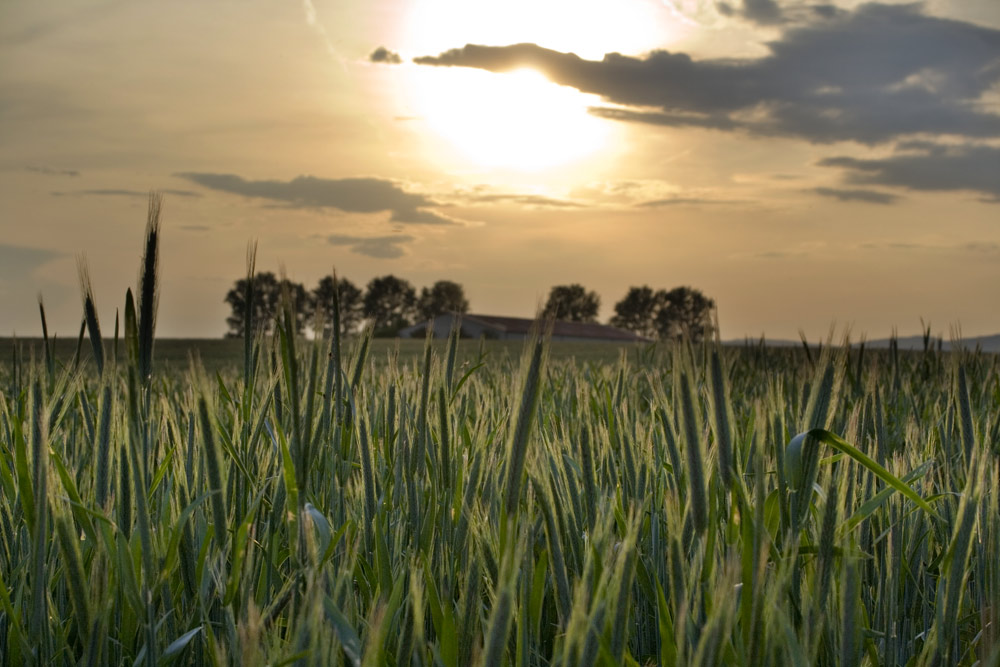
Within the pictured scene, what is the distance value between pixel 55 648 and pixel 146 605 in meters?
0.29

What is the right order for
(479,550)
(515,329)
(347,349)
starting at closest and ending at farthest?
1. (479,550)
2. (347,349)
3. (515,329)

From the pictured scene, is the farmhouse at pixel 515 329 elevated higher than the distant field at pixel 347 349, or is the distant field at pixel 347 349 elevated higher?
the farmhouse at pixel 515 329

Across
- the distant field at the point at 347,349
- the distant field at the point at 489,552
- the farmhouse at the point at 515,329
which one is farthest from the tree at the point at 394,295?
the distant field at the point at 489,552

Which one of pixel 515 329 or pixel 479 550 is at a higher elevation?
pixel 515 329

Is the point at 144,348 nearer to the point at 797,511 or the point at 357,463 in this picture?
the point at 357,463

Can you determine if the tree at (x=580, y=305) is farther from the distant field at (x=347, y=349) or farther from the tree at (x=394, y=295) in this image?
the distant field at (x=347, y=349)

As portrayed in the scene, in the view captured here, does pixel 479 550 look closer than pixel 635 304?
Yes

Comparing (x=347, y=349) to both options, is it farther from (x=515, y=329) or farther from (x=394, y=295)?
(x=394, y=295)

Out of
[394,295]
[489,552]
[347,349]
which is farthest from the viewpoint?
[394,295]

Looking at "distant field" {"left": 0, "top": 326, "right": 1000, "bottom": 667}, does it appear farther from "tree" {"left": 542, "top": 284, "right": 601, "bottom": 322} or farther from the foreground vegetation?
"tree" {"left": 542, "top": 284, "right": 601, "bottom": 322}

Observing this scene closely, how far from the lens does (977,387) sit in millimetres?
3721

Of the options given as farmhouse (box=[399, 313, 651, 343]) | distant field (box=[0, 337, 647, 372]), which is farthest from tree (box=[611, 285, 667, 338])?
distant field (box=[0, 337, 647, 372])

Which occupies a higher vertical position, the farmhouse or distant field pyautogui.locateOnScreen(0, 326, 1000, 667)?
the farmhouse

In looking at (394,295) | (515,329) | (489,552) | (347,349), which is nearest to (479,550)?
(489,552)
